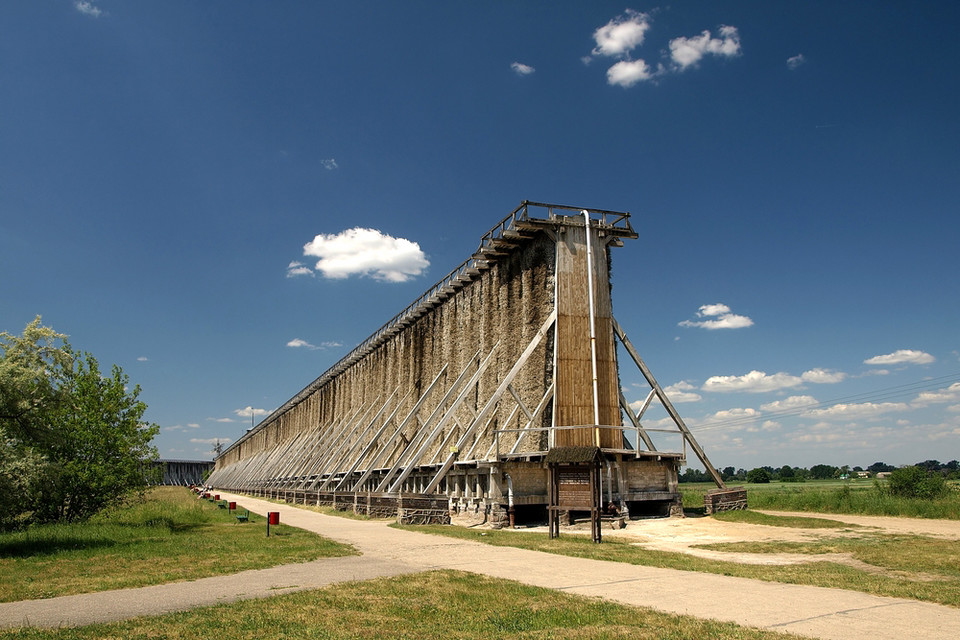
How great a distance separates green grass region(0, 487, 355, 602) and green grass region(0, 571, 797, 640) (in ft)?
11.4

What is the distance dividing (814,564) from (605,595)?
5.42m

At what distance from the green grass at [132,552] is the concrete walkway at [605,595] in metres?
0.96

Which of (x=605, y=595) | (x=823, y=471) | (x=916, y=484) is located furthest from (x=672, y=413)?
(x=823, y=471)

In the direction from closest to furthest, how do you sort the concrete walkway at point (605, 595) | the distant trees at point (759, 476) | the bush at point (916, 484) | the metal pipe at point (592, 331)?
the concrete walkway at point (605, 595) → the metal pipe at point (592, 331) → the bush at point (916, 484) → the distant trees at point (759, 476)

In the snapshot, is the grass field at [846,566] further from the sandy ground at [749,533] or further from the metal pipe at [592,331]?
the metal pipe at [592,331]

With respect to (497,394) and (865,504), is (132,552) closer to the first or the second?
(497,394)

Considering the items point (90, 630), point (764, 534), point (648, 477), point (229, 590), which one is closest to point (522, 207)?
point (648, 477)

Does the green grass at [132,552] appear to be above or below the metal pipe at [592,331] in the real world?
below

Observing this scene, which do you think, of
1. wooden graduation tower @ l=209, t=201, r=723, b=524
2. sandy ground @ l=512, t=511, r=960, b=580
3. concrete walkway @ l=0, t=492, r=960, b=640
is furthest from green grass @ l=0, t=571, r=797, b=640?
wooden graduation tower @ l=209, t=201, r=723, b=524

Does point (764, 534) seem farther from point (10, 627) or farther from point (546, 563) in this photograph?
point (10, 627)

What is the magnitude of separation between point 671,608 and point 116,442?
20.1 m

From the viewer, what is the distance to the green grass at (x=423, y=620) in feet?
22.5

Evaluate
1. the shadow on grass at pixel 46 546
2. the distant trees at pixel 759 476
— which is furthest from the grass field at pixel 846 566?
the distant trees at pixel 759 476

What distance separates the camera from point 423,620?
25.1 ft
